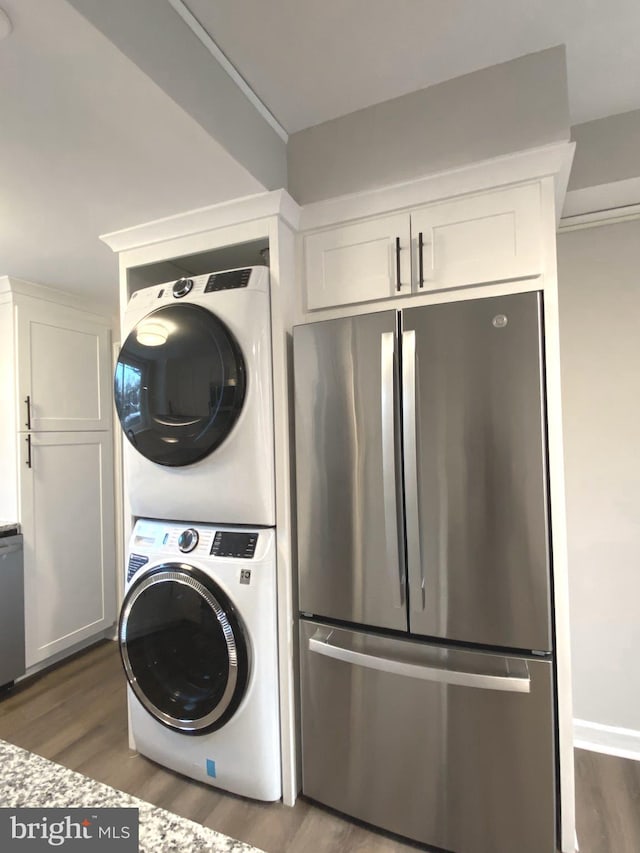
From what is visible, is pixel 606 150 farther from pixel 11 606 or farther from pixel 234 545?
pixel 11 606

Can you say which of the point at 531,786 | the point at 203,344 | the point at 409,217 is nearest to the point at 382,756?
the point at 531,786

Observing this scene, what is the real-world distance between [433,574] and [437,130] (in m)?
1.53

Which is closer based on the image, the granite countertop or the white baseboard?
the granite countertop

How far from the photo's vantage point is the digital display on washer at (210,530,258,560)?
1651 millimetres

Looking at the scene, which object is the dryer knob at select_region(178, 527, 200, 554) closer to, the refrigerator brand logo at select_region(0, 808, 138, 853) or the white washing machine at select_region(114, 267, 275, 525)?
the white washing machine at select_region(114, 267, 275, 525)

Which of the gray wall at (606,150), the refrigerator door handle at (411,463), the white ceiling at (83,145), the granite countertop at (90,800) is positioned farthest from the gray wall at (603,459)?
the granite countertop at (90,800)

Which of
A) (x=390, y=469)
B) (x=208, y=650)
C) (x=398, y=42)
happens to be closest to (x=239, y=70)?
(x=398, y=42)

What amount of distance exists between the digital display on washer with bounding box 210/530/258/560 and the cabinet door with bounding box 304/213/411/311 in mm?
937

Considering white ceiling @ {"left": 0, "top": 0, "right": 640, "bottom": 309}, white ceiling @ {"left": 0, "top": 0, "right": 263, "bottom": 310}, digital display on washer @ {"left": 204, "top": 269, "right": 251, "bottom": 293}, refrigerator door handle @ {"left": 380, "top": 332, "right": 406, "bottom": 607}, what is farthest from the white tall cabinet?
refrigerator door handle @ {"left": 380, "top": 332, "right": 406, "bottom": 607}

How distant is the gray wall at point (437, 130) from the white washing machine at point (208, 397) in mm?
507

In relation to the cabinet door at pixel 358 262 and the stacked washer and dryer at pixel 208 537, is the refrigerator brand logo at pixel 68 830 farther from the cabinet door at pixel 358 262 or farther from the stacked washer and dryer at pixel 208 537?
the cabinet door at pixel 358 262

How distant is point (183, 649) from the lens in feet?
5.64

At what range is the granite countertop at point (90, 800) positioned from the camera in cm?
50

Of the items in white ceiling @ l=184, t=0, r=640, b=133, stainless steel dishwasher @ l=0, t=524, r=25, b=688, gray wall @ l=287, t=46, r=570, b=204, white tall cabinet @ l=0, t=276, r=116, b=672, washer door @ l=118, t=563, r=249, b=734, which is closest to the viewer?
white ceiling @ l=184, t=0, r=640, b=133
